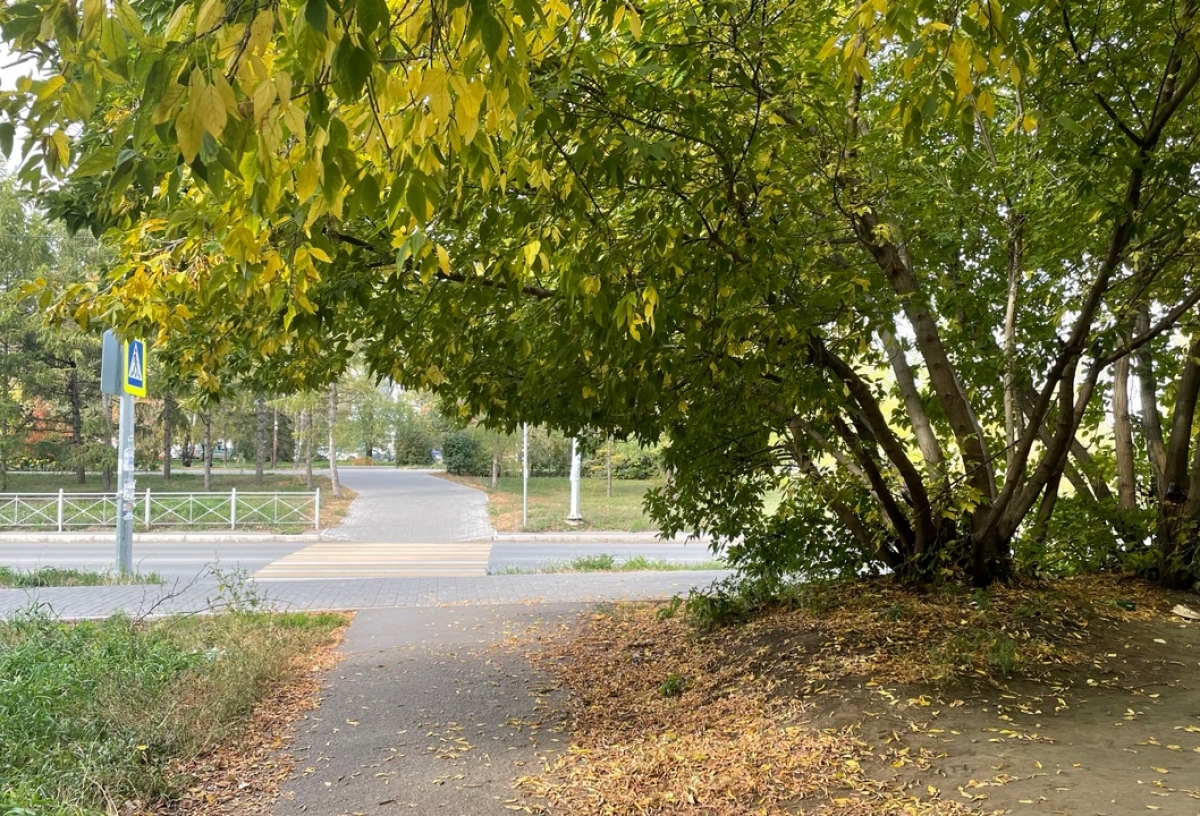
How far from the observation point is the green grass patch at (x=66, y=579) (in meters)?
10.8

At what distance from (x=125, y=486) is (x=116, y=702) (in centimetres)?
732

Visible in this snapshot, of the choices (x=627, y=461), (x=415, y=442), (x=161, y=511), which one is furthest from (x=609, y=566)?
(x=415, y=442)

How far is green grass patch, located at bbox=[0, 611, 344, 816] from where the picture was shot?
11.5 ft

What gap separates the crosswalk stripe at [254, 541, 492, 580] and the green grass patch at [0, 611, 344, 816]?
6.36m

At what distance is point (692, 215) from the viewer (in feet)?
13.6

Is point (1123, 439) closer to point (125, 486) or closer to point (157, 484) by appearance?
point (125, 486)

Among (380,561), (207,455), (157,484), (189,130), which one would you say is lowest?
(380,561)

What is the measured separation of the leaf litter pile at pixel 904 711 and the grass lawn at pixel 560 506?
29.2 feet

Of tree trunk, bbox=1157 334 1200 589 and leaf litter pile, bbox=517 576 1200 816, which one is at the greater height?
tree trunk, bbox=1157 334 1200 589

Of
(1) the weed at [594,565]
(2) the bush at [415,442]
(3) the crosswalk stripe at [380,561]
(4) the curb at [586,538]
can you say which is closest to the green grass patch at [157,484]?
(3) the crosswalk stripe at [380,561]

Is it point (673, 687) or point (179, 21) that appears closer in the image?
point (179, 21)

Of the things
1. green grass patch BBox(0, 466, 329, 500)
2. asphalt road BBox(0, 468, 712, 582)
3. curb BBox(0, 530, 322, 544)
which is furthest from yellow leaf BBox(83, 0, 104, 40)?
green grass patch BBox(0, 466, 329, 500)

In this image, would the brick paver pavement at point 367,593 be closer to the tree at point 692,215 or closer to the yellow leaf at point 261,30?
the tree at point 692,215

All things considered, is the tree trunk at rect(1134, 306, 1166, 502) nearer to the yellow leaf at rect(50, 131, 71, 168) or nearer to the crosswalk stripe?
the yellow leaf at rect(50, 131, 71, 168)
